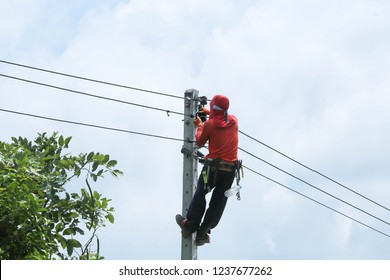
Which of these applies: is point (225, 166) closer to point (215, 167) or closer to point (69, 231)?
point (215, 167)

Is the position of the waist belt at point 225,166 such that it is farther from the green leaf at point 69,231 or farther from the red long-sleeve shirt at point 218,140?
the green leaf at point 69,231

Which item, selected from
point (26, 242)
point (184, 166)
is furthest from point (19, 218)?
point (184, 166)

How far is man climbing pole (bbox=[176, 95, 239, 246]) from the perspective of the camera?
12148 mm

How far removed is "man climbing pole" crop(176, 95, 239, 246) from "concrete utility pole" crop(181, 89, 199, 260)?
7.3 inches

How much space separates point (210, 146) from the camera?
1223cm

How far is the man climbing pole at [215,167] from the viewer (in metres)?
12.1

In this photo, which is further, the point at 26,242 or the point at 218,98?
the point at 26,242

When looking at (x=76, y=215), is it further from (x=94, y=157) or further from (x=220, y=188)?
(x=220, y=188)

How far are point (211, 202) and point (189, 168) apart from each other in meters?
0.53

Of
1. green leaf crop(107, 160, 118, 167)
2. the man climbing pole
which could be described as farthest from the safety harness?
green leaf crop(107, 160, 118, 167)

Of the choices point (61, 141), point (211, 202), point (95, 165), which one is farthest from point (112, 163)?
point (211, 202)

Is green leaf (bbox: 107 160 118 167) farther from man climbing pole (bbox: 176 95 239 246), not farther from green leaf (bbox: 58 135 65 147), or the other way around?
man climbing pole (bbox: 176 95 239 246)
